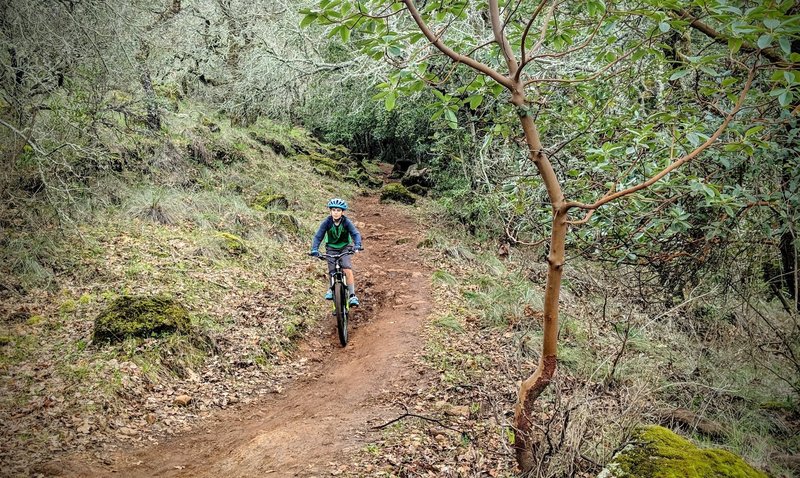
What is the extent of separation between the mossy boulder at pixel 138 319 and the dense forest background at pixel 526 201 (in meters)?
0.27

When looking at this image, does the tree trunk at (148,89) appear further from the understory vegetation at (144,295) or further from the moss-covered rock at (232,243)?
the moss-covered rock at (232,243)

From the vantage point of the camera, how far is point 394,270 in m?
11.6

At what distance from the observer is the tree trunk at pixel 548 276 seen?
3.03 metres

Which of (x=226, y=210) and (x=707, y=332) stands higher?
(x=226, y=210)

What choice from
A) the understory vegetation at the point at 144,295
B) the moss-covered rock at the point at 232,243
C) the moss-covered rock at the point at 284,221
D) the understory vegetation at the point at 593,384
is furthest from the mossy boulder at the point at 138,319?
the moss-covered rock at the point at 284,221

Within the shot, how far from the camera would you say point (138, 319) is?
6.60 m

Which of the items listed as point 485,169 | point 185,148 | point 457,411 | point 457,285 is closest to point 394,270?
point 457,285

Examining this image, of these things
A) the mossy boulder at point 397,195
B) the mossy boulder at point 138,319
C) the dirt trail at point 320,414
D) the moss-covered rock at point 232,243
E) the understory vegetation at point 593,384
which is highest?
the mossy boulder at point 397,195

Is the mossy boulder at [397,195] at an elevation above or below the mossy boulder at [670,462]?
above

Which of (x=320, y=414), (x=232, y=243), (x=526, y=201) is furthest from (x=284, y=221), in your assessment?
(x=526, y=201)

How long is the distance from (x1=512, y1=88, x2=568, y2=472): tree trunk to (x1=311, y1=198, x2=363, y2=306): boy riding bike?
16.5 feet

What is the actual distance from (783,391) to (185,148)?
46.4 ft

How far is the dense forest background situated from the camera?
144 inches

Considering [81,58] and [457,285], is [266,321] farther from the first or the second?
[81,58]
